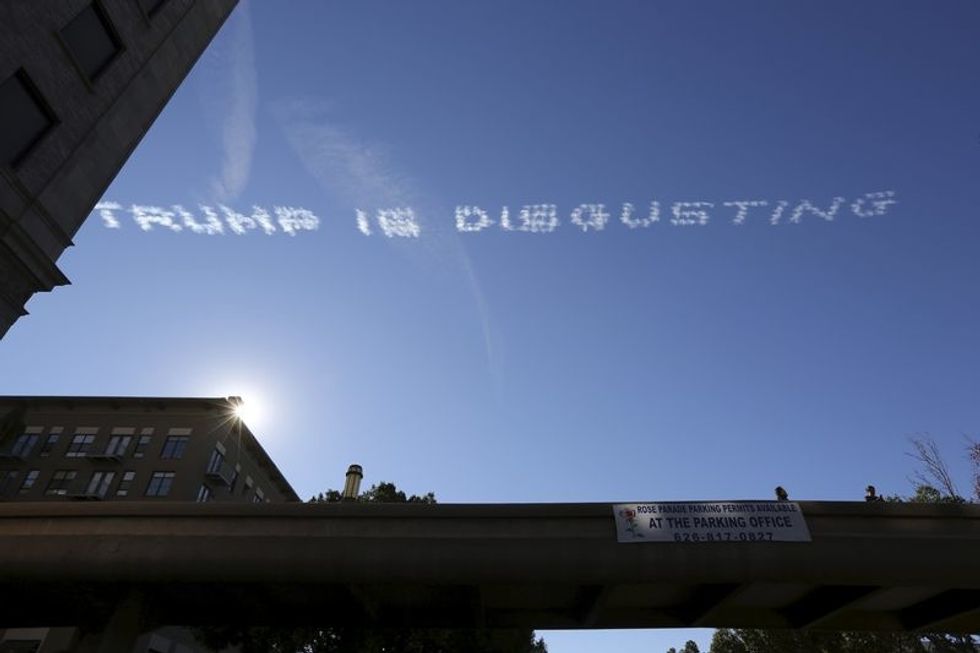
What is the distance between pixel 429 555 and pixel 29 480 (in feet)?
141

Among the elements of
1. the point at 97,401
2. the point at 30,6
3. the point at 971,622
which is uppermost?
the point at 97,401

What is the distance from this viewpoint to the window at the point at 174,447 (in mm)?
41625

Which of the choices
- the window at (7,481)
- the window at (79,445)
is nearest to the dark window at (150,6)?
the window at (79,445)

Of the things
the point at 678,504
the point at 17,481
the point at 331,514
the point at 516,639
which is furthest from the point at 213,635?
the point at 17,481

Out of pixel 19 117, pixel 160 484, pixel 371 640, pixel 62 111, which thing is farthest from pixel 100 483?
pixel 19 117

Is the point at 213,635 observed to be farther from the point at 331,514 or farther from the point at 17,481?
the point at 17,481

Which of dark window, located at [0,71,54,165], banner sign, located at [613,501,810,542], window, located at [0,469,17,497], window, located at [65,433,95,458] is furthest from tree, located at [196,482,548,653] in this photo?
window, located at [0,469,17,497]

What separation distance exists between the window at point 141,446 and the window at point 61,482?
13.5ft

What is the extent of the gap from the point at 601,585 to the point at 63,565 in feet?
36.3

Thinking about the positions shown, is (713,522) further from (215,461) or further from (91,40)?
(215,461)

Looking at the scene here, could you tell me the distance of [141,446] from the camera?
138ft

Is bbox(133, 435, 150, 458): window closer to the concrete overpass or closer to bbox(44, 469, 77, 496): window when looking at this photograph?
bbox(44, 469, 77, 496): window

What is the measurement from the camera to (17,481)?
4078cm

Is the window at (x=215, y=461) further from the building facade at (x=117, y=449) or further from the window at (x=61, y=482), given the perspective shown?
the window at (x=61, y=482)
